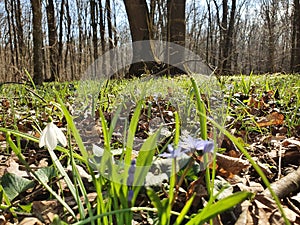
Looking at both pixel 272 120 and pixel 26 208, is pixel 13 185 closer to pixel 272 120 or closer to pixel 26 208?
pixel 26 208

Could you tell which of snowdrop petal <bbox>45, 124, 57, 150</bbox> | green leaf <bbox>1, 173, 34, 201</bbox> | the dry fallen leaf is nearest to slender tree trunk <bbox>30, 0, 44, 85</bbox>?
the dry fallen leaf

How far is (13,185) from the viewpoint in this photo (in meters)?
0.84

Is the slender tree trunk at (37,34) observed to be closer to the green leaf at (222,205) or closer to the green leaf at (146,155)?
the green leaf at (146,155)

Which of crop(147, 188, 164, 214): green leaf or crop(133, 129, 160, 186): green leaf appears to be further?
crop(133, 129, 160, 186): green leaf

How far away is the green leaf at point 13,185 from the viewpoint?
82cm

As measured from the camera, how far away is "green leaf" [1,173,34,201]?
82cm

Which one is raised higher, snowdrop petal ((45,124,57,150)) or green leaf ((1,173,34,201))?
snowdrop petal ((45,124,57,150))

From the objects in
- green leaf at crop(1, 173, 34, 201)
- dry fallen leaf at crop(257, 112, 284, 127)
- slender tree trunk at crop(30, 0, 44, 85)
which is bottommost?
green leaf at crop(1, 173, 34, 201)

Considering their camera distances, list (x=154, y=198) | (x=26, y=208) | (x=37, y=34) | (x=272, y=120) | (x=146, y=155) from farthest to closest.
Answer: (x=37, y=34), (x=272, y=120), (x=26, y=208), (x=146, y=155), (x=154, y=198)

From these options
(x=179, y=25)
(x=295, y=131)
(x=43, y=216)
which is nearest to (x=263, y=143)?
(x=295, y=131)

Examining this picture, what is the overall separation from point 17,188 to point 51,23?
12.1 meters

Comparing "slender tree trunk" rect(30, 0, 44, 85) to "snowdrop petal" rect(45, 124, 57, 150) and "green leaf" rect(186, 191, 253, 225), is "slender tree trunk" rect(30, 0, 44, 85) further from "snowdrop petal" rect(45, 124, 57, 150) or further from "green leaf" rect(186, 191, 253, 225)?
"green leaf" rect(186, 191, 253, 225)

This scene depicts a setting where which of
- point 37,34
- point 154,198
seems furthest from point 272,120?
point 37,34

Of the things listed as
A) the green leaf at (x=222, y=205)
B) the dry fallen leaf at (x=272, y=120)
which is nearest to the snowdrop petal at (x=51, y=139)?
the green leaf at (x=222, y=205)
